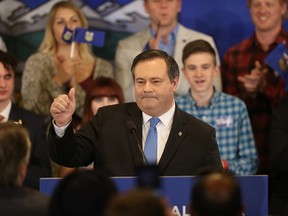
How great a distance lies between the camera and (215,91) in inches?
234

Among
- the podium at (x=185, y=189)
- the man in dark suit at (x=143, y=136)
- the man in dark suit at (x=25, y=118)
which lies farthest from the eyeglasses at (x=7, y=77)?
the podium at (x=185, y=189)

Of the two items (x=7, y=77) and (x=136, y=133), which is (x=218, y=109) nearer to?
(x=7, y=77)

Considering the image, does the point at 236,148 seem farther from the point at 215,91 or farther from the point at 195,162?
the point at 195,162

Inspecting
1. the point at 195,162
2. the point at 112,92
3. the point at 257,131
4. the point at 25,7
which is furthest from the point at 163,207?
the point at 25,7

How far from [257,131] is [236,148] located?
0.55 m

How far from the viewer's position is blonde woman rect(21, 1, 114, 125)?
6219 millimetres

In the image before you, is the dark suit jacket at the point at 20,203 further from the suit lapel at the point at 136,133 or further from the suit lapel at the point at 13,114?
the suit lapel at the point at 13,114

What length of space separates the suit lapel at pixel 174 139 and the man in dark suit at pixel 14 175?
1.13 meters

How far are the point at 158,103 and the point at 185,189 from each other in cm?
70

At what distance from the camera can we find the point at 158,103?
4242 millimetres

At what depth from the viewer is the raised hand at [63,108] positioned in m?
3.87

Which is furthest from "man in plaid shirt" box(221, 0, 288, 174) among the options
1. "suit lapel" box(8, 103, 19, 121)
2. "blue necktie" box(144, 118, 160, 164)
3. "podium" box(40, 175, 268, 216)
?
"podium" box(40, 175, 268, 216)

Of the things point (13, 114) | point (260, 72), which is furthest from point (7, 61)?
point (260, 72)

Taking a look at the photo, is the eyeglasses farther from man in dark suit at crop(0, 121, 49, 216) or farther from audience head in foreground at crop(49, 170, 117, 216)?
audience head in foreground at crop(49, 170, 117, 216)
